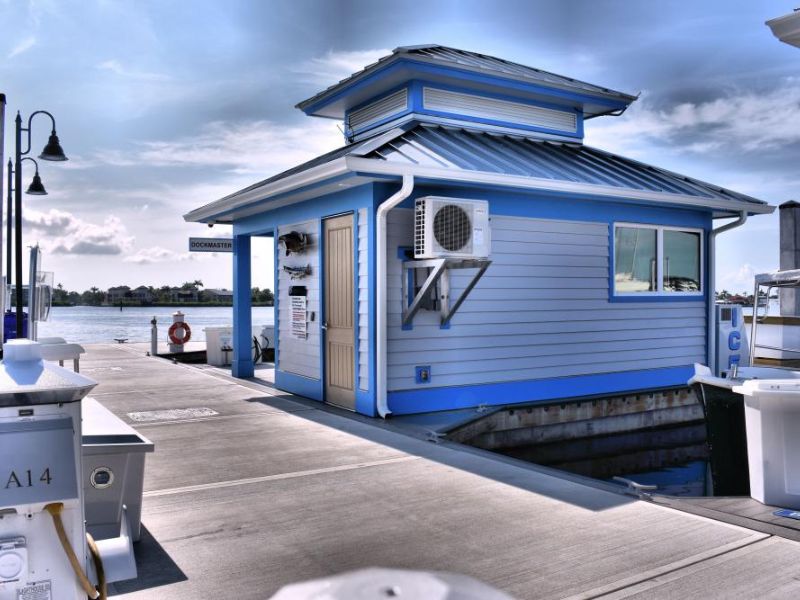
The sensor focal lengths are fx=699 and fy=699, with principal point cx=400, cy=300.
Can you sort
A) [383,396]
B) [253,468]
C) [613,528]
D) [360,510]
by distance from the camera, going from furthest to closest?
[383,396] → [253,468] → [360,510] → [613,528]

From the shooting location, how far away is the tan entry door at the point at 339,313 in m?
8.04

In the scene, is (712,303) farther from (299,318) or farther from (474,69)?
(299,318)

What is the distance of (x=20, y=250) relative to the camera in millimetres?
12273

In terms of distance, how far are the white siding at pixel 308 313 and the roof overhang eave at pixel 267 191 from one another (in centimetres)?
73

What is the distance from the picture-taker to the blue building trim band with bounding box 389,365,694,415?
784cm

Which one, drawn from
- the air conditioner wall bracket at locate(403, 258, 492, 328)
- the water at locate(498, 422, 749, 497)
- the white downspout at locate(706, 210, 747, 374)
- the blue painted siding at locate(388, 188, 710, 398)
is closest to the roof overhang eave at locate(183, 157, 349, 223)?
the blue painted siding at locate(388, 188, 710, 398)

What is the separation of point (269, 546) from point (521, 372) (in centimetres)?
536

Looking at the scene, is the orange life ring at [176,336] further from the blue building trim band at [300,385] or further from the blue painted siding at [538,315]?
the blue painted siding at [538,315]

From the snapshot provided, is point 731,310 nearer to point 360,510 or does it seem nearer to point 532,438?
point 532,438

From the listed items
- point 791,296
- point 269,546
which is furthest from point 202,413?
point 791,296

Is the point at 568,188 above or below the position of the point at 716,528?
above

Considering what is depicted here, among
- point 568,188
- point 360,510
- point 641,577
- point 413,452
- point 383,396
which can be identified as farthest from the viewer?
point 568,188

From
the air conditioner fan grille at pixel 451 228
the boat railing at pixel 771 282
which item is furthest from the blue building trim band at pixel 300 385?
the boat railing at pixel 771 282

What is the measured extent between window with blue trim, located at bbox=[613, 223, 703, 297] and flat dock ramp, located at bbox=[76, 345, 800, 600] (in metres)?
4.53
